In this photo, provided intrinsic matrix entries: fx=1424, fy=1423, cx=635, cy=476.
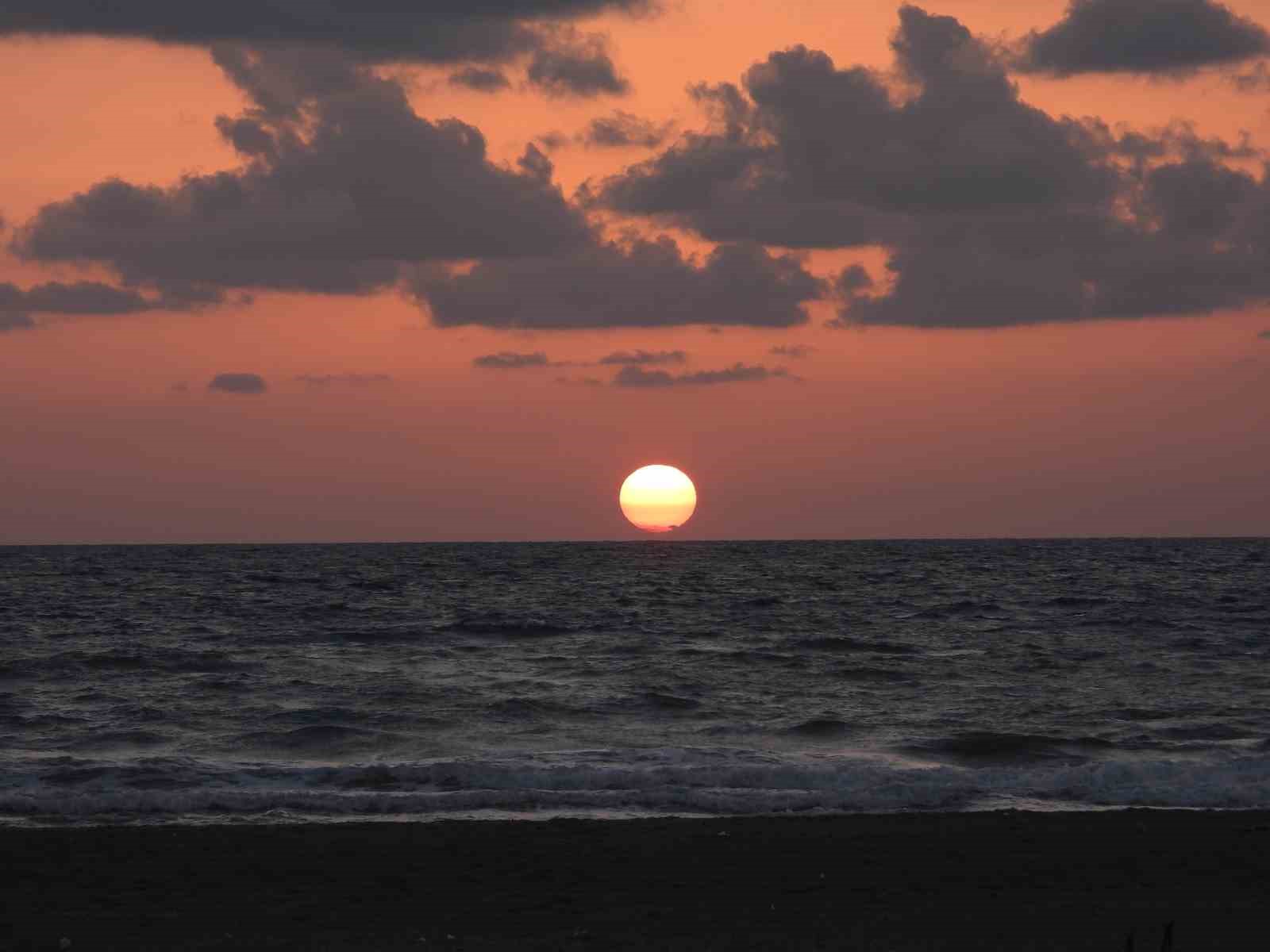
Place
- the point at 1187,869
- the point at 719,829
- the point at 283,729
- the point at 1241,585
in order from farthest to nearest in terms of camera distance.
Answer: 1. the point at 1241,585
2. the point at 283,729
3. the point at 719,829
4. the point at 1187,869

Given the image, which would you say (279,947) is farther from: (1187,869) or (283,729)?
(283,729)

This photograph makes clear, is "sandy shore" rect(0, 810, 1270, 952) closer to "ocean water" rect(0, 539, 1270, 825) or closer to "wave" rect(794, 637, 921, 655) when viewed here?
"ocean water" rect(0, 539, 1270, 825)

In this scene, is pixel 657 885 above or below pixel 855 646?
above

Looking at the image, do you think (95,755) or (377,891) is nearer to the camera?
(377,891)

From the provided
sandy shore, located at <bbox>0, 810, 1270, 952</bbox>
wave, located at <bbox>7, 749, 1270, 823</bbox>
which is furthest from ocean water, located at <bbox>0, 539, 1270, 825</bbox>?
sandy shore, located at <bbox>0, 810, 1270, 952</bbox>

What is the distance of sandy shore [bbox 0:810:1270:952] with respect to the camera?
43.7 feet

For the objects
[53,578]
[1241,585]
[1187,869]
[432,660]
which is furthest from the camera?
[53,578]

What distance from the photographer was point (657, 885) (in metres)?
15.3

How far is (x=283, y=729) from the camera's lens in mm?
28453

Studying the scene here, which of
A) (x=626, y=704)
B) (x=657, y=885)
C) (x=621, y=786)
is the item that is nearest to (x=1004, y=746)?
(x=621, y=786)

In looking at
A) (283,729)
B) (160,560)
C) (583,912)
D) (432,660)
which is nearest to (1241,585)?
(432,660)

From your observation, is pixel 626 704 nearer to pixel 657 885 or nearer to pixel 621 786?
pixel 621 786

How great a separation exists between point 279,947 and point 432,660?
95.8 feet

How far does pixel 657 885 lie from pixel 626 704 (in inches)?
671
